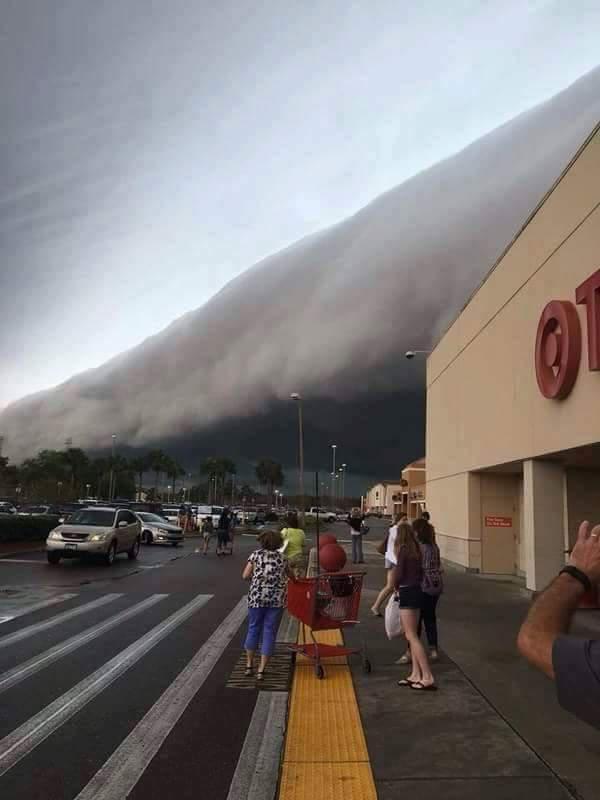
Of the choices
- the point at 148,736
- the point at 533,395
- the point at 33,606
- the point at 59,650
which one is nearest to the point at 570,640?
the point at 148,736

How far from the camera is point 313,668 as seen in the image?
8.00 metres

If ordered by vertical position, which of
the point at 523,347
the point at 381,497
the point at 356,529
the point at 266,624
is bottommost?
the point at 381,497

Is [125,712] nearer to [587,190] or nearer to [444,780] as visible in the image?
[444,780]

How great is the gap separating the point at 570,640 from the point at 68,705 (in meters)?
5.63

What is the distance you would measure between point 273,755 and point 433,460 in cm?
2236

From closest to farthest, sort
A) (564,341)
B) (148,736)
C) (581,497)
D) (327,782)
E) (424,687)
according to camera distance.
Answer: (327,782) → (148,736) → (424,687) → (564,341) → (581,497)

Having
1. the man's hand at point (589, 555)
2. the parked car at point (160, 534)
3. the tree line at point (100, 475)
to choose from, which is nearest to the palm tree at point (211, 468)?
the tree line at point (100, 475)

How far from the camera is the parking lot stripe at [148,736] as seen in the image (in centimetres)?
458

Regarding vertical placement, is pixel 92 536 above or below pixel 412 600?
below

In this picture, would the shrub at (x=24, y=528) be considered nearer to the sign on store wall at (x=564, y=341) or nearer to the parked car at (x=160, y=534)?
the parked car at (x=160, y=534)

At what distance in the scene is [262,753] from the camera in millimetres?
5273

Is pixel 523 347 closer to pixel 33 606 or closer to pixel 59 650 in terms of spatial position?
pixel 59 650

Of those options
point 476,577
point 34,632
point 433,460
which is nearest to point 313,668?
point 34,632

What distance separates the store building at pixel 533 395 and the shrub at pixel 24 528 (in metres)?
15.0
